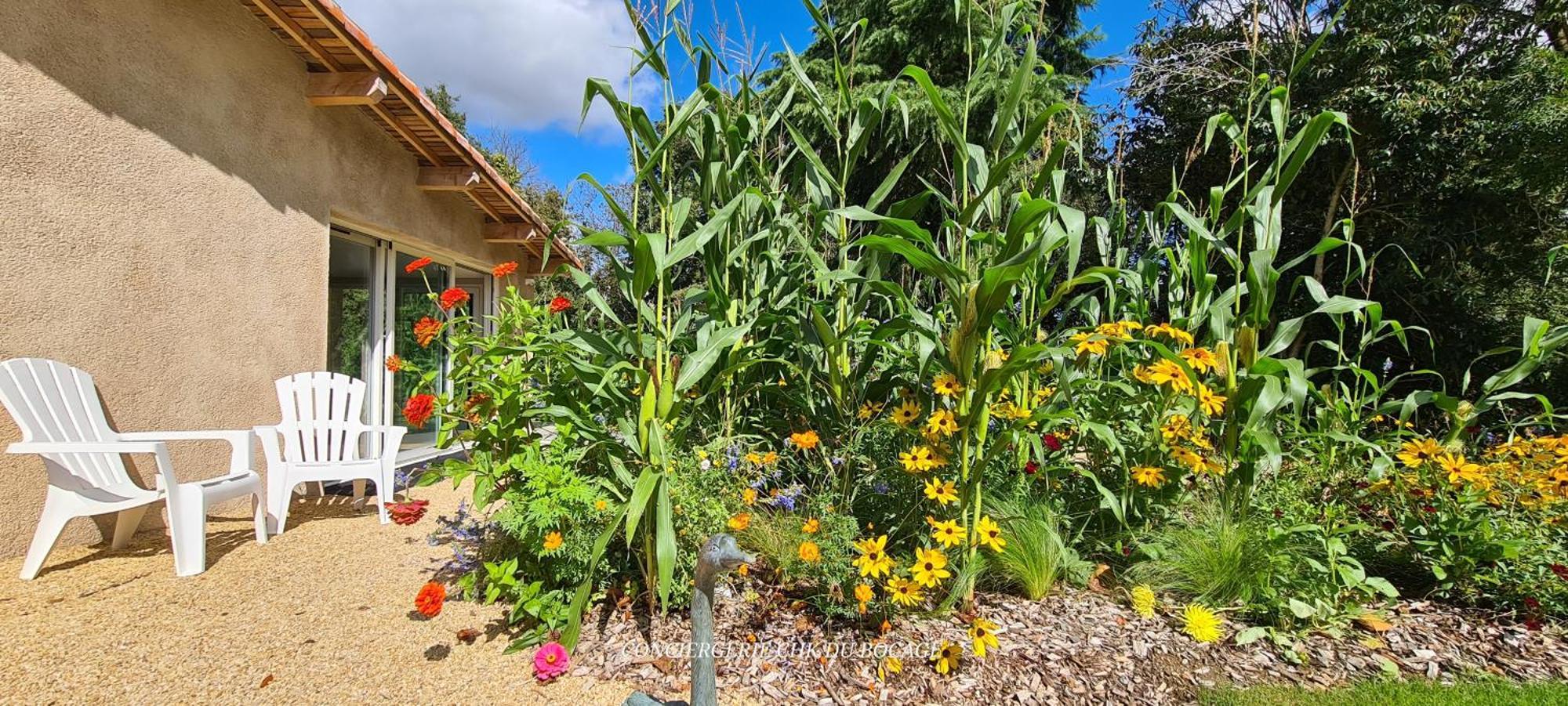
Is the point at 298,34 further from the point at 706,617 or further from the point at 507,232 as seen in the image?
the point at 706,617

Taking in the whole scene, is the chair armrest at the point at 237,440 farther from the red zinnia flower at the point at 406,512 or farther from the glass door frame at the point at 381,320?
the glass door frame at the point at 381,320

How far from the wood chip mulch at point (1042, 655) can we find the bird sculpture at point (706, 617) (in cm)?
56

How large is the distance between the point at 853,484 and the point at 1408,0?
6.56 m

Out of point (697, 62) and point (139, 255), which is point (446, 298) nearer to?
point (697, 62)

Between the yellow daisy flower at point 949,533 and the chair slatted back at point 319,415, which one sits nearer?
the yellow daisy flower at point 949,533

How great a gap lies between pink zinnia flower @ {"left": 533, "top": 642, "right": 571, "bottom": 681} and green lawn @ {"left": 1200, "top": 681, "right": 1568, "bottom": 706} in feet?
5.27

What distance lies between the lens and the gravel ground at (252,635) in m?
1.58

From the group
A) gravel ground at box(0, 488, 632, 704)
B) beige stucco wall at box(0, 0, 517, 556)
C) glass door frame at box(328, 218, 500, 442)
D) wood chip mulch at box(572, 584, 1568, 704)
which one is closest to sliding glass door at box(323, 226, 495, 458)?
glass door frame at box(328, 218, 500, 442)

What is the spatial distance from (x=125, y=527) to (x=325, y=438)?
33.9 inches

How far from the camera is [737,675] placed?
164cm

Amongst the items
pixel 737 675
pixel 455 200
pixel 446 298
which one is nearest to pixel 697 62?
pixel 446 298

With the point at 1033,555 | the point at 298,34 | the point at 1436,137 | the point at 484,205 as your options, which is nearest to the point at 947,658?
the point at 1033,555

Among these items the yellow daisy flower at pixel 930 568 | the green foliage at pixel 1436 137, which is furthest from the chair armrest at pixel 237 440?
the green foliage at pixel 1436 137

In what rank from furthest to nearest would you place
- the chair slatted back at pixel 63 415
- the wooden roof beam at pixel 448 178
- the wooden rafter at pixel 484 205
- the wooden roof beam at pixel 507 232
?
the wooden roof beam at pixel 507 232
the wooden rafter at pixel 484 205
the wooden roof beam at pixel 448 178
the chair slatted back at pixel 63 415
